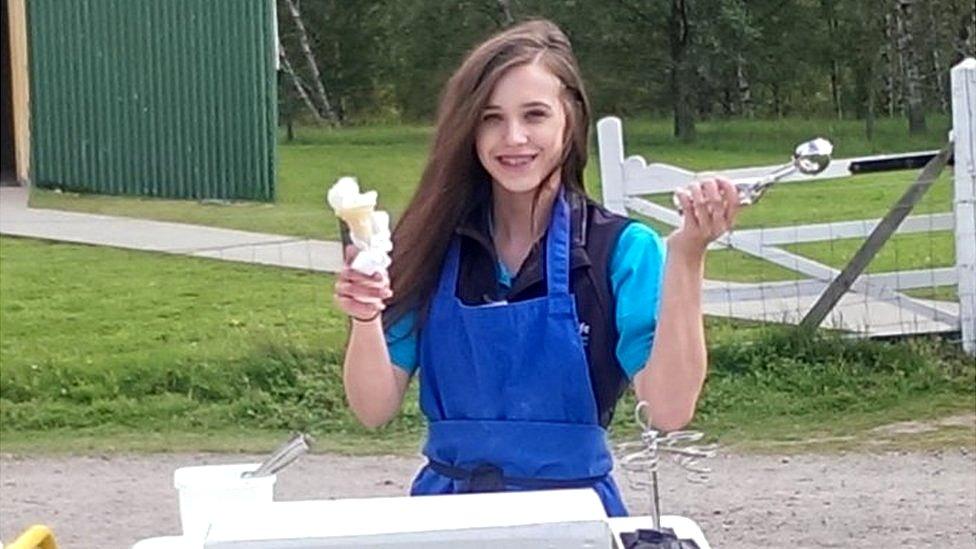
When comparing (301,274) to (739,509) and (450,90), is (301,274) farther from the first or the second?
(450,90)

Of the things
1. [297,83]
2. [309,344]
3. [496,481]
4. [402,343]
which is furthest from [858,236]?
[496,481]

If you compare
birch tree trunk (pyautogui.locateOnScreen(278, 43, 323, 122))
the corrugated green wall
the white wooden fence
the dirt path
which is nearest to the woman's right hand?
the dirt path

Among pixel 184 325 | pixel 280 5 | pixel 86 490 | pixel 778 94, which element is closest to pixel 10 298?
pixel 184 325

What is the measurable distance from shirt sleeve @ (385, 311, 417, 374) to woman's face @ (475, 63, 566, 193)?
0.25 meters

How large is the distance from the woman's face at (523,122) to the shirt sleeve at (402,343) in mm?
246

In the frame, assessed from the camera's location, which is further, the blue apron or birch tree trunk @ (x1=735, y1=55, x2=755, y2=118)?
birch tree trunk @ (x1=735, y1=55, x2=755, y2=118)

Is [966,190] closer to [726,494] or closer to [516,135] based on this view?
[726,494]

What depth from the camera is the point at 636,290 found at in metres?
2.51

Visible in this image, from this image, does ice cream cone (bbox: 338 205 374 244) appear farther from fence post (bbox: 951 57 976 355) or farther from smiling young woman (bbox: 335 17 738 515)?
fence post (bbox: 951 57 976 355)

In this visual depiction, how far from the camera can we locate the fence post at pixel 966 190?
795 centimetres

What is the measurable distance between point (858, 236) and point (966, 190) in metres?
0.53

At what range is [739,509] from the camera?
6.27 m

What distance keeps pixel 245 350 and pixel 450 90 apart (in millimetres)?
5708

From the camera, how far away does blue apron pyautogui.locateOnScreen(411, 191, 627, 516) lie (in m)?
2.47
